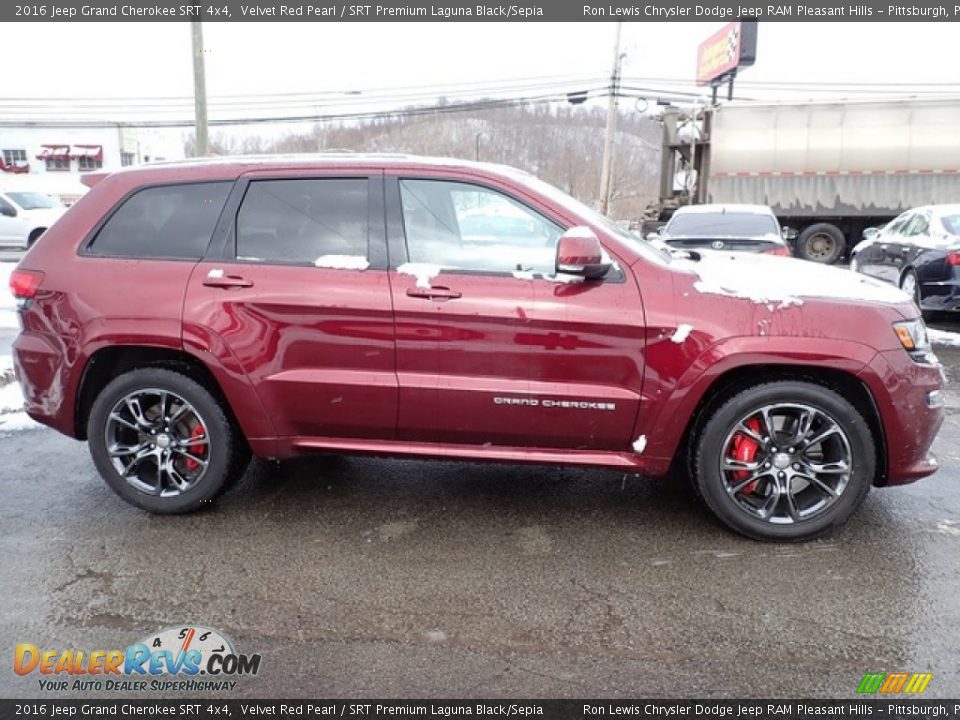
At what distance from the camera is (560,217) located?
3.46 m

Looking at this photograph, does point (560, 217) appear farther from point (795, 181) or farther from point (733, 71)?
point (733, 71)

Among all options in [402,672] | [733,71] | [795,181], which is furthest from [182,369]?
[733,71]

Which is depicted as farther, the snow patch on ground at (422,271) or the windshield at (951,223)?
the windshield at (951,223)

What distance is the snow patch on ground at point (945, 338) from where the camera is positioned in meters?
8.19

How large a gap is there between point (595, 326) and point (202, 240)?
2.06 meters

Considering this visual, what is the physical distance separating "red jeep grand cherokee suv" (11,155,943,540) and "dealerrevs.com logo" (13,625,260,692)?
3.68 ft

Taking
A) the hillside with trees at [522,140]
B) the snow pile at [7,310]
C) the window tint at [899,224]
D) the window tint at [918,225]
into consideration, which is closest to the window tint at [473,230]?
the snow pile at [7,310]

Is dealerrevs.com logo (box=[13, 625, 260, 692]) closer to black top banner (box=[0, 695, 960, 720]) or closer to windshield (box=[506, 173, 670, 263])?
black top banner (box=[0, 695, 960, 720])

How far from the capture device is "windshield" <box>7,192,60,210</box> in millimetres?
18047

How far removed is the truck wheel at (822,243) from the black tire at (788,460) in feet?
52.8

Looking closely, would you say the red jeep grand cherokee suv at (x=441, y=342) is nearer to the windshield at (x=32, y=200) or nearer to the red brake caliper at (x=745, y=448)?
the red brake caliper at (x=745, y=448)

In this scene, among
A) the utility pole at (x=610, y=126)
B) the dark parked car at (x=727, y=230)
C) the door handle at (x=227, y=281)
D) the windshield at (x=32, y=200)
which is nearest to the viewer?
the door handle at (x=227, y=281)

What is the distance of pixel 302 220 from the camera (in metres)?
3.62

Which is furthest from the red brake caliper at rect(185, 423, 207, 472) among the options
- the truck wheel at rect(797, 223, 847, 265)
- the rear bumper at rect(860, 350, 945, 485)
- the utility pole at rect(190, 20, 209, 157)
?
the truck wheel at rect(797, 223, 847, 265)
